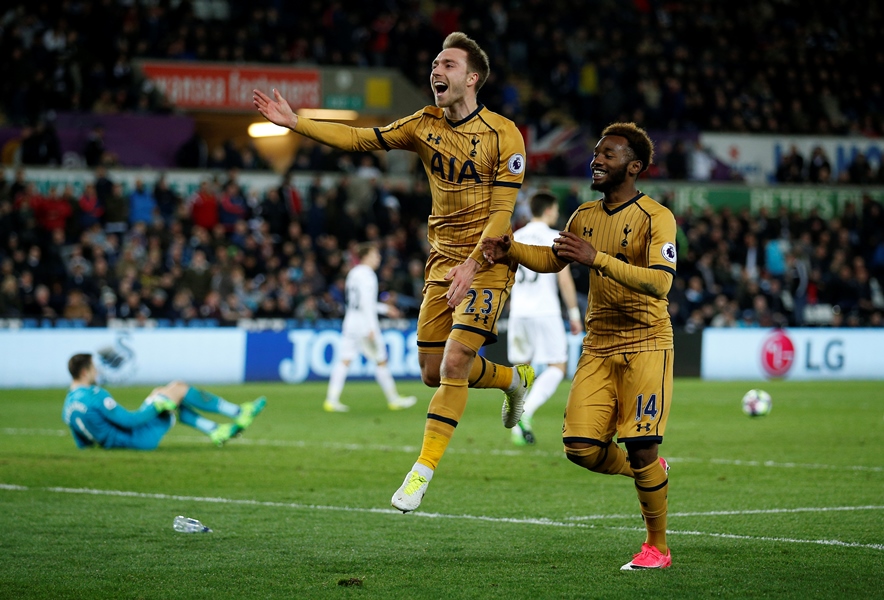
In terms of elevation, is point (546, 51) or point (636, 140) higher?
point (546, 51)

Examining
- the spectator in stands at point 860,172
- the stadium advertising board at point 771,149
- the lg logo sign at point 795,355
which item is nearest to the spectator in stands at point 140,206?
the lg logo sign at point 795,355

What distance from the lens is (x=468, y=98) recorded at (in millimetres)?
7371

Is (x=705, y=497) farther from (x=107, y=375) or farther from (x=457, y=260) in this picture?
(x=107, y=375)

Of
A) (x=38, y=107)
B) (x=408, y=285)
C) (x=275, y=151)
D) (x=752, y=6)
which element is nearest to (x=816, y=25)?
(x=752, y=6)

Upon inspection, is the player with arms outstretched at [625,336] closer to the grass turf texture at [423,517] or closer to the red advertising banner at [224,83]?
the grass turf texture at [423,517]

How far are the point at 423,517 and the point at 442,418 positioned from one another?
1337mm

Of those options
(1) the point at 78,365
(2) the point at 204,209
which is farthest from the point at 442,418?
(2) the point at 204,209

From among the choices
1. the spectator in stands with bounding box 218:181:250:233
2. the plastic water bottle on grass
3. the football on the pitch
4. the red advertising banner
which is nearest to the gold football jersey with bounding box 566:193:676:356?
the plastic water bottle on grass

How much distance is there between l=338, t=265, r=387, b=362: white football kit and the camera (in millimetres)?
16500

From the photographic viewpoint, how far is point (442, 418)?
23.6ft

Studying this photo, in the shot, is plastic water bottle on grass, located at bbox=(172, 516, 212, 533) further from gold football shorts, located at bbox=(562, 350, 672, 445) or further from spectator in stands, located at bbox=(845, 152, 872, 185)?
spectator in stands, located at bbox=(845, 152, 872, 185)

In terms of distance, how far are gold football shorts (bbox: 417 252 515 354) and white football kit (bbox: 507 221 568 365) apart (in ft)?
17.8

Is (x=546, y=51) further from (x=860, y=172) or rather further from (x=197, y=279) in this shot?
(x=197, y=279)

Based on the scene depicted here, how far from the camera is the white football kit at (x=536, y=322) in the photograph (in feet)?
43.4
